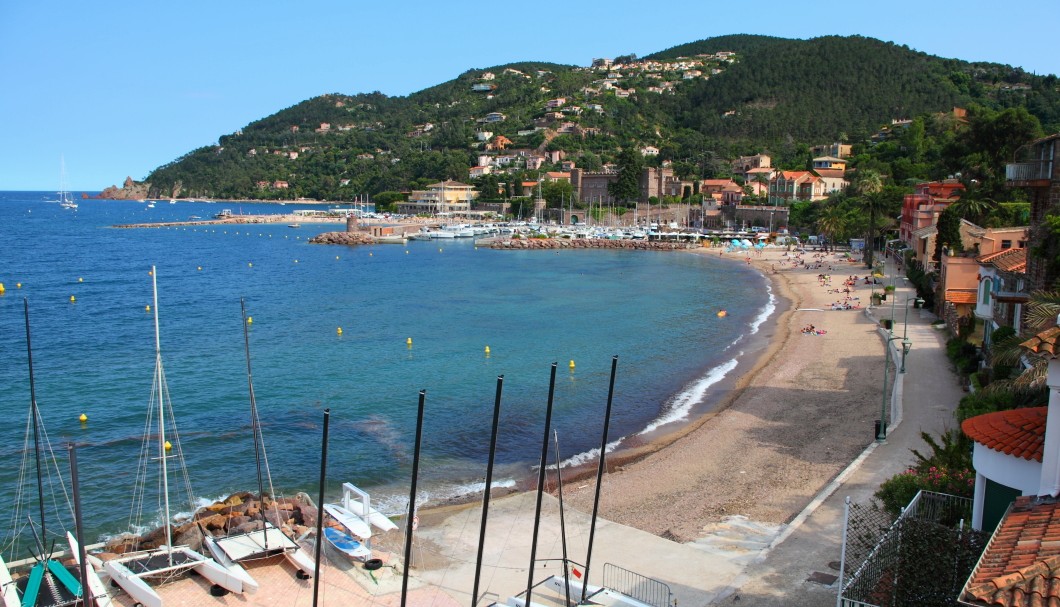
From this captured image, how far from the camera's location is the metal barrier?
13.7 metres

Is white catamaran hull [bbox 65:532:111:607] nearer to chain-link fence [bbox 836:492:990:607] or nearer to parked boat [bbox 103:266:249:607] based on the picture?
parked boat [bbox 103:266:249:607]

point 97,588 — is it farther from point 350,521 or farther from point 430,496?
point 430,496

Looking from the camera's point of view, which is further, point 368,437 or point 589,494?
point 368,437

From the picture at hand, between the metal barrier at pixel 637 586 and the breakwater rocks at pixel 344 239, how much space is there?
98.2 meters

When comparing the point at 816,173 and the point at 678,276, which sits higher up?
the point at 816,173

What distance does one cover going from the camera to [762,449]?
916 inches

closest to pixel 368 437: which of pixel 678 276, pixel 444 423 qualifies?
pixel 444 423

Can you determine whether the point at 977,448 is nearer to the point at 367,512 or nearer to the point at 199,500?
the point at 367,512

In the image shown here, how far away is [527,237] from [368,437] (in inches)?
3505

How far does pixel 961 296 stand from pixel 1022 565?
32.3 metres

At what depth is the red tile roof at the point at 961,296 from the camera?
34.8 metres

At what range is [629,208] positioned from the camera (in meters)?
130

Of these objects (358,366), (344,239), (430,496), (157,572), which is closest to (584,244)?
(344,239)

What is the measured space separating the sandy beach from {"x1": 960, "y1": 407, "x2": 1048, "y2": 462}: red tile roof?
25.6 feet
